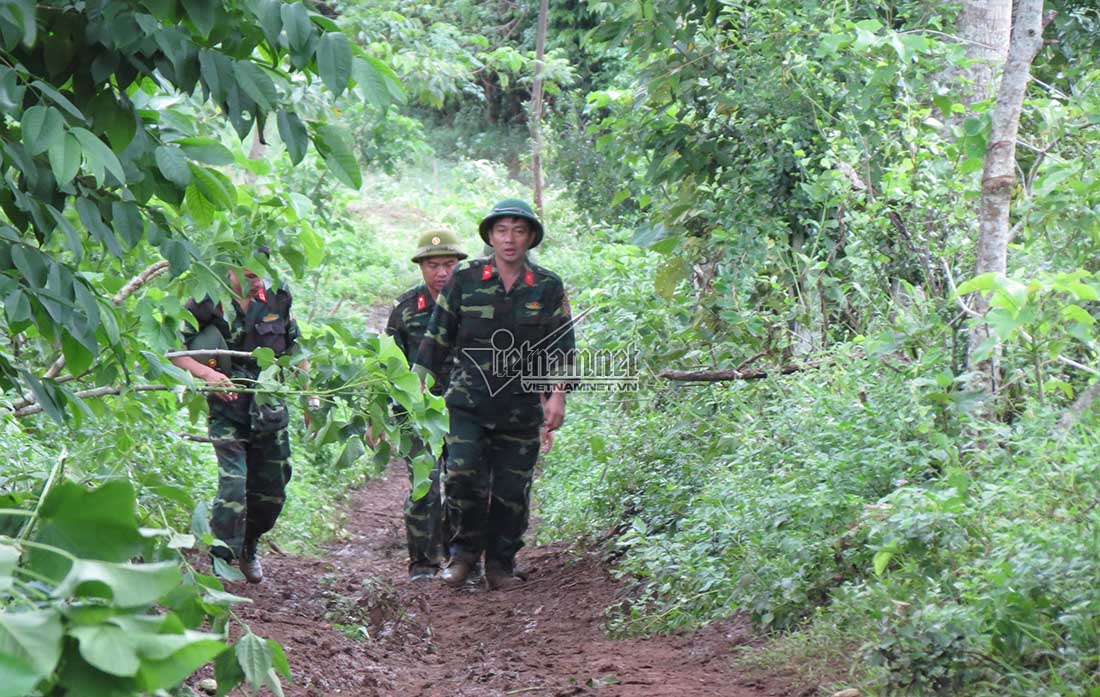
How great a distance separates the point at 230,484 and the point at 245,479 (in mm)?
135

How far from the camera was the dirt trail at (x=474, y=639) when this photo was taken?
497 centimetres

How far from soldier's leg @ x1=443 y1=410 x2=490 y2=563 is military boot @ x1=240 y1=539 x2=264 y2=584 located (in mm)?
1161

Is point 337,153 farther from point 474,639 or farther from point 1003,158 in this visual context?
point 474,639

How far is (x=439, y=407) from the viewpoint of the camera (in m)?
3.81

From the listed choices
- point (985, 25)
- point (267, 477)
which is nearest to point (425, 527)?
point (267, 477)

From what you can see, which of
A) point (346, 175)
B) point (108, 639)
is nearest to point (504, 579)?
point (346, 175)

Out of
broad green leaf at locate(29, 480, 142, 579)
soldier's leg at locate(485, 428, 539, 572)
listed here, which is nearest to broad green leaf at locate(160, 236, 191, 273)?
broad green leaf at locate(29, 480, 142, 579)

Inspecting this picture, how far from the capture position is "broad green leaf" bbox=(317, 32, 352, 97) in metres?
2.60

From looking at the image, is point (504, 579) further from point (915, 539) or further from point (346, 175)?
point (346, 175)

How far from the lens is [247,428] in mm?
6965

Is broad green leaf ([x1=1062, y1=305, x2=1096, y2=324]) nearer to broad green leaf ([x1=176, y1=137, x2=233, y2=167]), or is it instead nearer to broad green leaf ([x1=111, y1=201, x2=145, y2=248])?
broad green leaf ([x1=176, y1=137, x2=233, y2=167])

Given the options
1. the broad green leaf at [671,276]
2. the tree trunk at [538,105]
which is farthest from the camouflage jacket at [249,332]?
the tree trunk at [538,105]

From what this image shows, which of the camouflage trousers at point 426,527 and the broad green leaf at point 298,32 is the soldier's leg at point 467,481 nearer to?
the camouflage trousers at point 426,527

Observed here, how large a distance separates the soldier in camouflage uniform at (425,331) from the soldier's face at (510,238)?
566 millimetres
